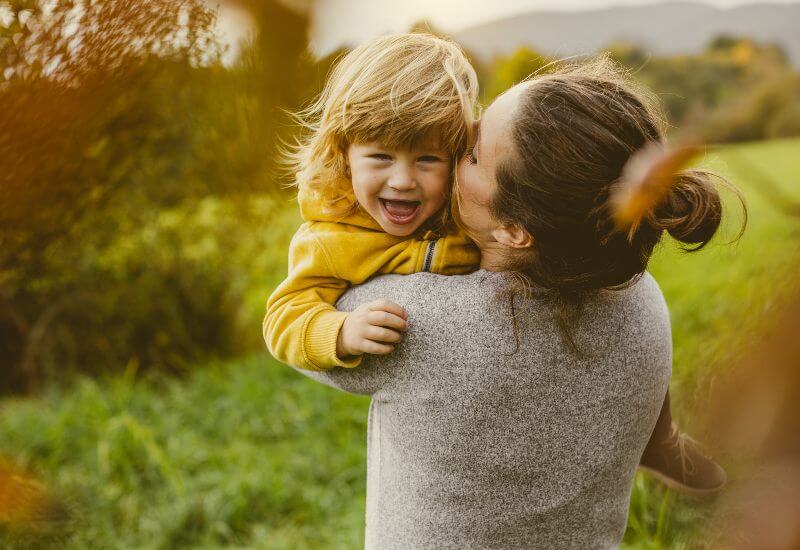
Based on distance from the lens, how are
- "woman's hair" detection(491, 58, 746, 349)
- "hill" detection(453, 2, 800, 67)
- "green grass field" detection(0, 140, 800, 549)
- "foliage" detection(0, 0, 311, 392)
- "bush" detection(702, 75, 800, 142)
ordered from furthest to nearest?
1. "foliage" detection(0, 0, 311, 392)
2. "green grass field" detection(0, 140, 800, 549)
3. "hill" detection(453, 2, 800, 67)
4. "woman's hair" detection(491, 58, 746, 349)
5. "bush" detection(702, 75, 800, 142)

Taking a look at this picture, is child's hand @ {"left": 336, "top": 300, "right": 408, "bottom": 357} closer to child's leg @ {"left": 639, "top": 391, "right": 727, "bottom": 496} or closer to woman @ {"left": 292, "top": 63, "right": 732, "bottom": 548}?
woman @ {"left": 292, "top": 63, "right": 732, "bottom": 548}

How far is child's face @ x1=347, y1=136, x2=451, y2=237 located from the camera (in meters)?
1.40

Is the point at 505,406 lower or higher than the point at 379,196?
lower

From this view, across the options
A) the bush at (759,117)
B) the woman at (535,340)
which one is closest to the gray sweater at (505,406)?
the woman at (535,340)

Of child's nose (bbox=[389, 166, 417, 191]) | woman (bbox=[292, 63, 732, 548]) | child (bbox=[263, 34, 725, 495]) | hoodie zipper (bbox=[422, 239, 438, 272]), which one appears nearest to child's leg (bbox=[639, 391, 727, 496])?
child (bbox=[263, 34, 725, 495])

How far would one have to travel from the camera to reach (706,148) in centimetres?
32

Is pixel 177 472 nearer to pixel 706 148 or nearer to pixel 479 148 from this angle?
pixel 479 148

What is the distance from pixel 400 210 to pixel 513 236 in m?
0.33

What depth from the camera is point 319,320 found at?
126cm

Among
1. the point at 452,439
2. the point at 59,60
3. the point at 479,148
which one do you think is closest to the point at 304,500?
the point at 452,439

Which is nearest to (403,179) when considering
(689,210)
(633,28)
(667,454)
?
(689,210)

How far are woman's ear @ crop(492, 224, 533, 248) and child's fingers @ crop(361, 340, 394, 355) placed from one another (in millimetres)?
261

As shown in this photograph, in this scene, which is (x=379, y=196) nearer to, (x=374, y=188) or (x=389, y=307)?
(x=374, y=188)

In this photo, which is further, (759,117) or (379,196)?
(379,196)
